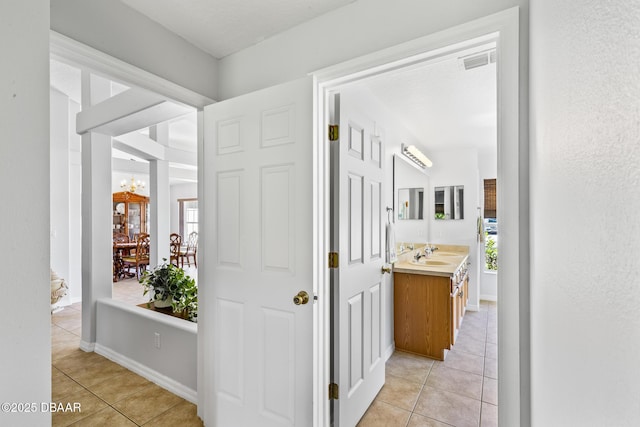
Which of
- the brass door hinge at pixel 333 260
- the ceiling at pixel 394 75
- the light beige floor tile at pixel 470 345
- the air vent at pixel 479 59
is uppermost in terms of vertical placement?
the ceiling at pixel 394 75

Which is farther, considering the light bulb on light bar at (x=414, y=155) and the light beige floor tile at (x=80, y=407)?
the light bulb on light bar at (x=414, y=155)

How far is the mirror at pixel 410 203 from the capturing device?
412 centimetres

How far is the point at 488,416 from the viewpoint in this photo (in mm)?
2049

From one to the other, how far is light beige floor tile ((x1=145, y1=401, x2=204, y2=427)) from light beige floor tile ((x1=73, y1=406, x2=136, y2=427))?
0.14 metres

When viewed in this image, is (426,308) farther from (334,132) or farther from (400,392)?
(334,132)

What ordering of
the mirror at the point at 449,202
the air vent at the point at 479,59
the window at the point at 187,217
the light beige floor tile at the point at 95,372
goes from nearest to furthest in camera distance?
1. the air vent at the point at 479,59
2. the light beige floor tile at the point at 95,372
3. the mirror at the point at 449,202
4. the window at the point at 187,217

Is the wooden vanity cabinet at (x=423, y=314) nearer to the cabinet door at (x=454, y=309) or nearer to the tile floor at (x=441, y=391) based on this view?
the cabinet door at (x=454, y=309)

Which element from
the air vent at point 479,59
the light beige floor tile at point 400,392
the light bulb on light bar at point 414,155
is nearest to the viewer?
the air vent at point 479,59

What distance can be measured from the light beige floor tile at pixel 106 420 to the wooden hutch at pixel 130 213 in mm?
7574

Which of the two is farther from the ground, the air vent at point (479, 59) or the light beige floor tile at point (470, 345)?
the air vent at point (479, 59)

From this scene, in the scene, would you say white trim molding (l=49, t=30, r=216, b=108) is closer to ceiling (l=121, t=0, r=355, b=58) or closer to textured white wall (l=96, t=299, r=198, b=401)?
ceiling (l=121, t=0, r=355, b=58)

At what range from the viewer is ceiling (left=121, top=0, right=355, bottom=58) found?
1550mm

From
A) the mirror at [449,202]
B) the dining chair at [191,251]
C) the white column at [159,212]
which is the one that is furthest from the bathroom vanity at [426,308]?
the dining chair at [191,251]

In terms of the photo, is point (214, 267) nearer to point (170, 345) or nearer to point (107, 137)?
point (170, 345)
